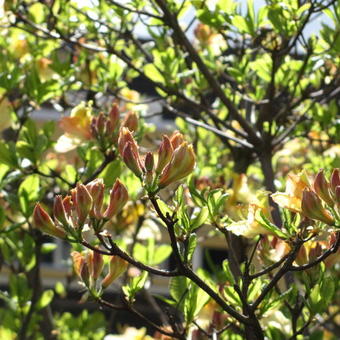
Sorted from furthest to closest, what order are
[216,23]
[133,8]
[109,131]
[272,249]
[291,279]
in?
[133,8] → [216,23] → [291,279] → [109,131] → [272,249]

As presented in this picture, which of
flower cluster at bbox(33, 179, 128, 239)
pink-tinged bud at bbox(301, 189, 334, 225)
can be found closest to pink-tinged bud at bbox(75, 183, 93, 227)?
flower cluster at bbox(33, 179, 128, 239)

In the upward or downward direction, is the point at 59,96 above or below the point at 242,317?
above

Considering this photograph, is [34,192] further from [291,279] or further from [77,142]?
[291,279]

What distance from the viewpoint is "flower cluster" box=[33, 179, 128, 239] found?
0.93m

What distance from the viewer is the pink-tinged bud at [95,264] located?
111 cm

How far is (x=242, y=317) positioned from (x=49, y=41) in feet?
4.83

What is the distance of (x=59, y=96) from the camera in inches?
87.5

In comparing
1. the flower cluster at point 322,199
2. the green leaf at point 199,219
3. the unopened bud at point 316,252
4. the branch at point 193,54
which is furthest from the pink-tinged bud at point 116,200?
the branch at point 193,54

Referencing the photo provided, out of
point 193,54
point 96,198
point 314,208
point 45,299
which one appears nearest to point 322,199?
point 314,208

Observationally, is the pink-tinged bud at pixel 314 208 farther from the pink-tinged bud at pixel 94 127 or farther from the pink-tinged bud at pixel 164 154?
the pink-tinged bud at pixel 94 127

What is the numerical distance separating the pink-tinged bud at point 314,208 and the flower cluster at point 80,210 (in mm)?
239

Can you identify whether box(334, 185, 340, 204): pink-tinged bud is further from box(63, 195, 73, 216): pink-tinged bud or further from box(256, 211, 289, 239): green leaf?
box(63, 195, 73, 216): pink-tinged bud

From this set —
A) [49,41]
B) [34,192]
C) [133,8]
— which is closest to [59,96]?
[49,41]

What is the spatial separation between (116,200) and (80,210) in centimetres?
6
